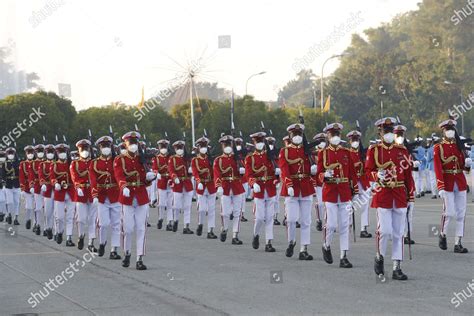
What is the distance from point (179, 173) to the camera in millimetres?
23250

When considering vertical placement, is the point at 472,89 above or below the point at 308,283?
above

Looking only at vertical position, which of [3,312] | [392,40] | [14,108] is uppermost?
[392,40]

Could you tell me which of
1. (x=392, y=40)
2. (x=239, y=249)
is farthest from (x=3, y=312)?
(x=392, y=40)

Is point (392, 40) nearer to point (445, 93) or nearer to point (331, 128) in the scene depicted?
point (445, 93)

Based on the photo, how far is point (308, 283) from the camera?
13234 mm

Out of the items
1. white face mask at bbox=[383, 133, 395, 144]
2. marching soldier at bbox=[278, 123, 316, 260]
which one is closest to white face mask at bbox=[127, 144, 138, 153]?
marching soldier at bbox=[278, 123, 316, 260]

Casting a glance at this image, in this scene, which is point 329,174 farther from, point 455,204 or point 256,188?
point 256,188

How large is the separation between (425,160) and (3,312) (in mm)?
24489

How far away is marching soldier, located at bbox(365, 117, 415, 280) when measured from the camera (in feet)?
44.3

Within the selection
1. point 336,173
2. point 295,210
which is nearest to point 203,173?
point 295,210

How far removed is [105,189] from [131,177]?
1.79 m

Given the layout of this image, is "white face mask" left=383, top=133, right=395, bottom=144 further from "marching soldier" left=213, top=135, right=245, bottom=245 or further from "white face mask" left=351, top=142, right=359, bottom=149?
"marching soldier" left=213, top=135, right=245, bottom=245

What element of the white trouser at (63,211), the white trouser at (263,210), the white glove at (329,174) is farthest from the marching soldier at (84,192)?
the white glove at (329,174)

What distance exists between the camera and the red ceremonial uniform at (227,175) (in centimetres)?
2022
